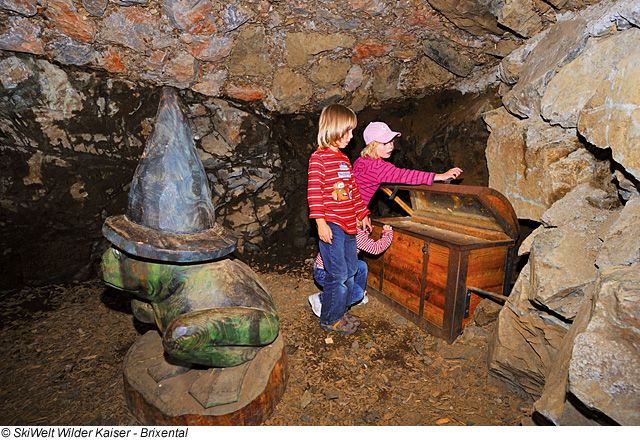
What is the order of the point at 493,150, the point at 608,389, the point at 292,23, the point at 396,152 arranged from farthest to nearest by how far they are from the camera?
1. the point at 396,152
2. the point at 292,23
3. the point at 493,150
4. the point at 608,389

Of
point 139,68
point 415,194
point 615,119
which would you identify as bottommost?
point 415,194

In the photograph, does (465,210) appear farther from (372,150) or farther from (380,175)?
(372,150)

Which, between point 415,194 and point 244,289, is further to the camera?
point 415,194

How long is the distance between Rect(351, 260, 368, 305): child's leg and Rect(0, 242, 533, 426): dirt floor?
16 centimetres

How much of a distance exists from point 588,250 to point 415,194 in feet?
5.94

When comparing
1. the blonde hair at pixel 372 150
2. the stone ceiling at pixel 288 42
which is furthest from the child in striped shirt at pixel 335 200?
the stone ceiling at pixel 288 42

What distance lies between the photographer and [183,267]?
1.75 meters

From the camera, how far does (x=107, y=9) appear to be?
334cm

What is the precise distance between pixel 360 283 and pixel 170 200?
214 centimetres

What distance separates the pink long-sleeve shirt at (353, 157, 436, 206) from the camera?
296 centimetres

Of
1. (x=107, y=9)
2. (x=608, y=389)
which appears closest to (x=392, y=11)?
(x=107, y=9)

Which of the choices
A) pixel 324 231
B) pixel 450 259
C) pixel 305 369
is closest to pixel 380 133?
pixel 324 231

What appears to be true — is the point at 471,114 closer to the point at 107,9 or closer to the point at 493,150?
the point at 493,150

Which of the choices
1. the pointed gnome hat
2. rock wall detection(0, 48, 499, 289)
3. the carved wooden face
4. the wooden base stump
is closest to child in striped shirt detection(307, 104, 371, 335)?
the wooden base stump
